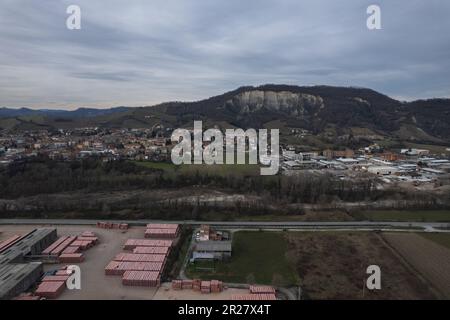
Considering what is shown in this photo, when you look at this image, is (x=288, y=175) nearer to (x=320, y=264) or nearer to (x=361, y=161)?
(x=361, y=161)

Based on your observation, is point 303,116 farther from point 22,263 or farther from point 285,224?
point 22,263

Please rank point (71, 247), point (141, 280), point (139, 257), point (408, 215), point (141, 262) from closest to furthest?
point (141, 280) < point (141, 262) < point (139, 257) < point (71, 247) < point (408, 215)

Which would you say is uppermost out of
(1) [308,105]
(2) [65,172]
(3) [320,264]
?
(1) [308,105]

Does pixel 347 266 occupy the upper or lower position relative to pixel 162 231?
lower

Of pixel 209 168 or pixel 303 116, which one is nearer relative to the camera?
pixel 209 168

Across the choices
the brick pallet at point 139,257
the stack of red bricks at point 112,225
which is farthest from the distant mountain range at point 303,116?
the brick pallet at point 139,257

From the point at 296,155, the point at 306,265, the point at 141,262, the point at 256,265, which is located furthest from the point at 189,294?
the point at 296,155

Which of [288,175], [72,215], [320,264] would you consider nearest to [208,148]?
[288,175]
